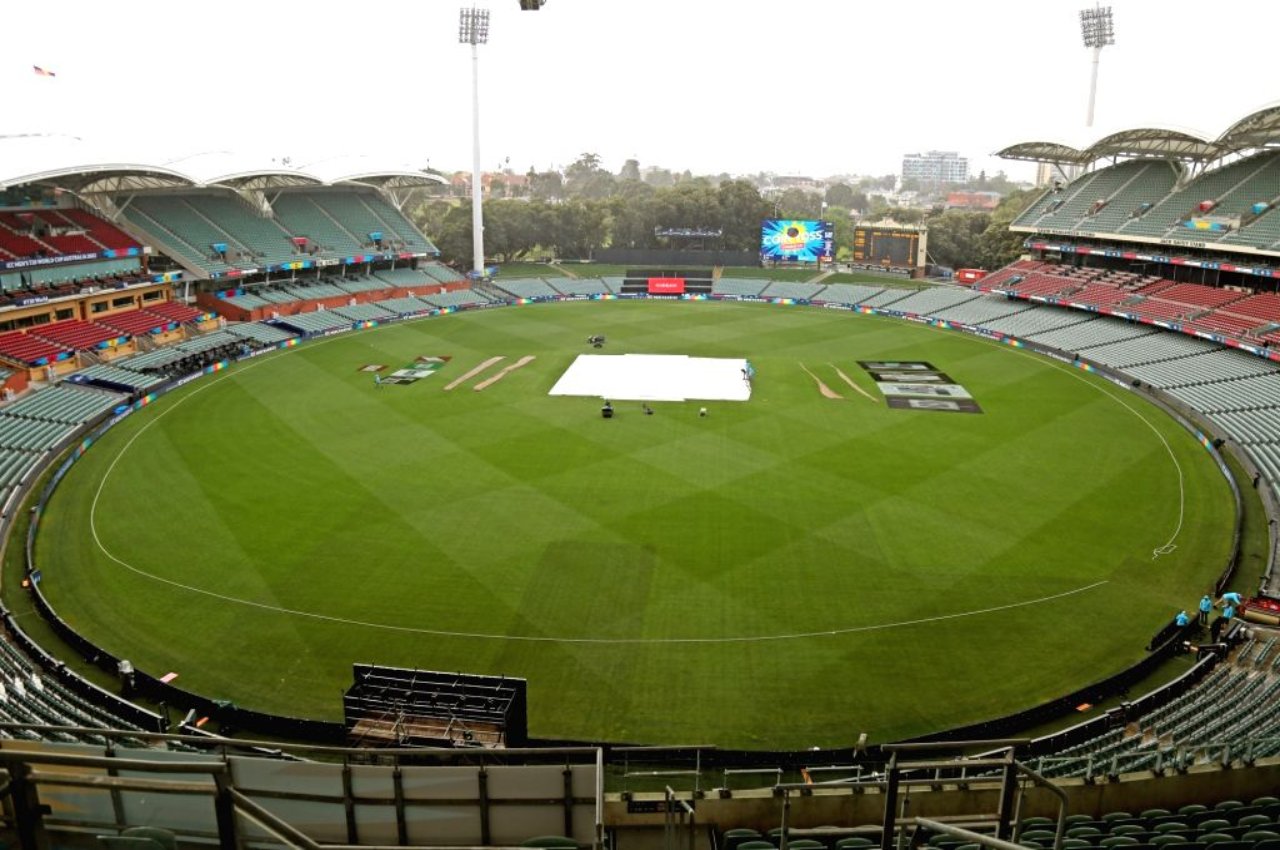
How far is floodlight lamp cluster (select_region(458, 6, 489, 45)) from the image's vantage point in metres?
95.4

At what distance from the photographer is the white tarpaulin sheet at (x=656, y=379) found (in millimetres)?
52031

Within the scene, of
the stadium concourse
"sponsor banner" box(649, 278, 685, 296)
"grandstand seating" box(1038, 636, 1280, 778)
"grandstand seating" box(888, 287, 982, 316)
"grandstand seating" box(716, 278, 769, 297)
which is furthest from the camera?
"sponsor banner" box(649, 278, 685, 296)

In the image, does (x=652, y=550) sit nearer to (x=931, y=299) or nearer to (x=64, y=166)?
(x=64, y=166)

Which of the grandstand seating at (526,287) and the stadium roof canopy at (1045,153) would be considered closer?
the stadium roof canopy at (1045,153)

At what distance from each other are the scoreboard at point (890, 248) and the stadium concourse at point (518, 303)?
29.7ft

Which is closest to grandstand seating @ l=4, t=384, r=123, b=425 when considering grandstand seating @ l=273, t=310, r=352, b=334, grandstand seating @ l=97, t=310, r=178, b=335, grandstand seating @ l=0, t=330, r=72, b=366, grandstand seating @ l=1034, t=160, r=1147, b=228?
grandstand seating @ l=0, t=330, r=72, b=366

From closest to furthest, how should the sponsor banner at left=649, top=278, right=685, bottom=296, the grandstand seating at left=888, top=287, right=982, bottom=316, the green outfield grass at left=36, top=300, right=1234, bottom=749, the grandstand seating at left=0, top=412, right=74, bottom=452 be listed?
the green outfield grass at left=36, top=300, right=1234, bottom=749, the grandstand seating at left=0, top=412, right=74, bottom=452, the grandstand seating at left=888, top=287, right=982, bottom=316, the sponsor banner at left=649, top=278, right=685, bottom=296

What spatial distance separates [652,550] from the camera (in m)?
30.8

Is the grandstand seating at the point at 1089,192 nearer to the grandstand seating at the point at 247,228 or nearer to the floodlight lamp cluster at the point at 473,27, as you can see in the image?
the floodlight lamp cluster at the point at 473,27

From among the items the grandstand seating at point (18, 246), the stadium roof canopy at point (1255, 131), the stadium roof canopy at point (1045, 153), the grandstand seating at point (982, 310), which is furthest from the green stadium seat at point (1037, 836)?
the stadium roof canopy at point (1045, 153)

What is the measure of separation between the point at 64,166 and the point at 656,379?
1632 inches

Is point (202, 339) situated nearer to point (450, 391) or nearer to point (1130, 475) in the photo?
point (450, 391)

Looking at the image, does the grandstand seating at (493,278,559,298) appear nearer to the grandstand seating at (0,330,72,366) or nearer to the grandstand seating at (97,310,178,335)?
the grandstand seating at (97,310,178,335)

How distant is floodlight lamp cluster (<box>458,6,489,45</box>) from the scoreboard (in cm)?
4833
